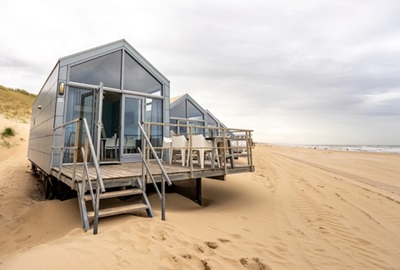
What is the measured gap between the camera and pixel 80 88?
6.61m

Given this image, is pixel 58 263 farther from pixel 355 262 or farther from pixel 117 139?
pixel 117 139

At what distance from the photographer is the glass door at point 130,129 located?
7293 mm

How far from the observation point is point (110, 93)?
24.2 ft

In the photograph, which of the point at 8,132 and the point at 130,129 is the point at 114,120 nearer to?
the point at 130,129

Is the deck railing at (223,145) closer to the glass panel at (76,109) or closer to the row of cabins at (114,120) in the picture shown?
the row of cabins at (114,120)

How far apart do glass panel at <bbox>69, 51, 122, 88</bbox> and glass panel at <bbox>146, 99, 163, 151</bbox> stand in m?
1.38

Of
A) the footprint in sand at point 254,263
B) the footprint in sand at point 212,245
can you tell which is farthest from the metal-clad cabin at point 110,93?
the footprint in sand at point 254,263

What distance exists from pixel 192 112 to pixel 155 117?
5965 millimetres

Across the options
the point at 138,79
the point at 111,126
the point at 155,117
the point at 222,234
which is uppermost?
the point at 138,79

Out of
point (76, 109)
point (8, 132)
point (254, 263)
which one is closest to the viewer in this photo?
point (254, 263)

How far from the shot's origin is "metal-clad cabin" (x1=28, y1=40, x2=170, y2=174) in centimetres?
629

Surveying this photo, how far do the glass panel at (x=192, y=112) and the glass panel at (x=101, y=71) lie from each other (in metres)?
6.63

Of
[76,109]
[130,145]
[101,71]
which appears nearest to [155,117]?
[130,145]

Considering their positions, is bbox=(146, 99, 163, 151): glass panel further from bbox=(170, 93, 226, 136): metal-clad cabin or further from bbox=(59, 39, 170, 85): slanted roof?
bbox=(170, 93, 226, 136): metal-clad cabin
